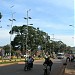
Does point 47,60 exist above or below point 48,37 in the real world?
below

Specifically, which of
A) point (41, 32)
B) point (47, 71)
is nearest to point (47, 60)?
point (47, 71)

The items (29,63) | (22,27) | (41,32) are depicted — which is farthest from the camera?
(41,32)

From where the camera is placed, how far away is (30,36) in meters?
119

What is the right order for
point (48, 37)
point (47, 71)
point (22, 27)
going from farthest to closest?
point (48, 37) → point (22, 27) → point (47, 71)

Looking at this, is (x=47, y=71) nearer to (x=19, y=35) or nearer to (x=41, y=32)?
(x=19, y=35)

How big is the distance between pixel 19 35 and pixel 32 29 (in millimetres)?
6224

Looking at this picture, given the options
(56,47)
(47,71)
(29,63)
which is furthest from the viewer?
→ (56,47)

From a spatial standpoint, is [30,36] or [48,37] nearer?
[30,36]

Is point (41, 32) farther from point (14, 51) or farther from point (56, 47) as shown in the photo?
point (56, 47)

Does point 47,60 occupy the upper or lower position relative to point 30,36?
lower

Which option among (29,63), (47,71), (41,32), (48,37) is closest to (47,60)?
(47,71)

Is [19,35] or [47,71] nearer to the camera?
[47,71]

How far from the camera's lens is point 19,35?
11838cm

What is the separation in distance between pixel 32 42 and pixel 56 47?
2782 inches
